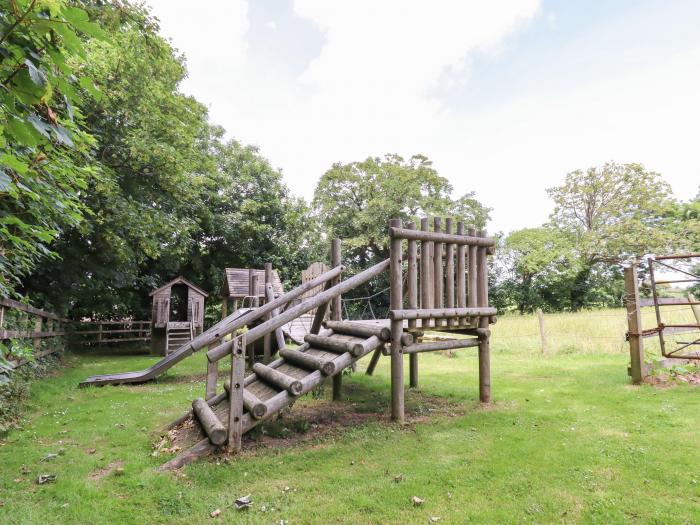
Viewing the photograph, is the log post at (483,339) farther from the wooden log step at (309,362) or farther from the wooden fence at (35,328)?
the wooden fence at (35,328)

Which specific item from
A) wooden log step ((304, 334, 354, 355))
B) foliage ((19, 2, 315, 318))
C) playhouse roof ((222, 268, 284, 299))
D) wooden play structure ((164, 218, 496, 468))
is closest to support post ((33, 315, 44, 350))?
foliage ((19, 2, 315, 318))

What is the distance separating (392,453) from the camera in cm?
407

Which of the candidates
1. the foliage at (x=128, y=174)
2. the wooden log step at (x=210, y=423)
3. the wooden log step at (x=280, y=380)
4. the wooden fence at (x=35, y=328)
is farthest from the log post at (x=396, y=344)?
the foliage at (x=128, y=174)

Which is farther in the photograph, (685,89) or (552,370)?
(685,89)

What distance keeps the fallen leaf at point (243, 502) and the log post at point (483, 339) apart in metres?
4.02

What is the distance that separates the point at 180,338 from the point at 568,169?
25621mm

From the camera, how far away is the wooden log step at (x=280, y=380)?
4199 millimetres

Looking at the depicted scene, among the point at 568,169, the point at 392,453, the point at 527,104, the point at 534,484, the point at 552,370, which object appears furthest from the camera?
the point at 568,169

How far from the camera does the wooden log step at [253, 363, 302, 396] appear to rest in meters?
4.20

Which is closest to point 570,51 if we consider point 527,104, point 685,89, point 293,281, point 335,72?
point 527,104

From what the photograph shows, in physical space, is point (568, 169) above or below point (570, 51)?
above

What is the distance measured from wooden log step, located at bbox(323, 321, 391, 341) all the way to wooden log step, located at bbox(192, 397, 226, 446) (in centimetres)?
212

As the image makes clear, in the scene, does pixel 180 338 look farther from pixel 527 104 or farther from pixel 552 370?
pixel 527 104

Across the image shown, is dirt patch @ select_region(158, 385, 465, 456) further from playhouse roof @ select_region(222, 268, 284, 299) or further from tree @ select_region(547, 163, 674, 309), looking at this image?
tree @ select_region(547, 163, 674, 309)
